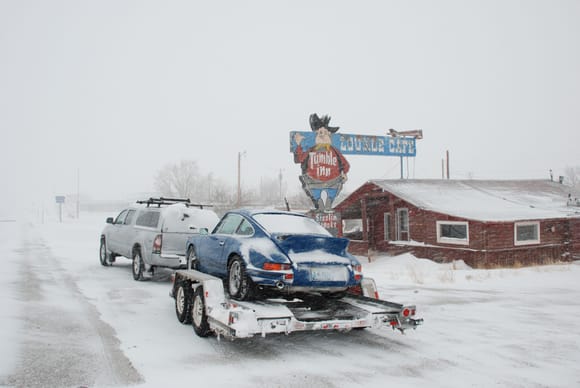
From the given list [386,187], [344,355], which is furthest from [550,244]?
[344,355]

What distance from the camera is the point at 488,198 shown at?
1015 inches

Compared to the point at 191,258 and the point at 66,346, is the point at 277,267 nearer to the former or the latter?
the point at 66,346

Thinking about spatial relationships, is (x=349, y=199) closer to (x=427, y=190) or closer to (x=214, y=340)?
(x=427, y=190)

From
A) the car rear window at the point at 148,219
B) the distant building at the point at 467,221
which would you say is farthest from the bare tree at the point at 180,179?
the car rear window at the point at 148,219

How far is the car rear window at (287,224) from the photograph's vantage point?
26.4ft

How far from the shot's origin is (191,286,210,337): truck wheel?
24.4ft

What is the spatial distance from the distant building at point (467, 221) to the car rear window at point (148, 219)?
13.2 meters

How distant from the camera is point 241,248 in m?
7.73

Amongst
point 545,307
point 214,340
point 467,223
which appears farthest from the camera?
point 467,223

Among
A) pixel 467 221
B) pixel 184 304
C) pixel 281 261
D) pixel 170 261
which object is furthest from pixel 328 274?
pixel 467 221

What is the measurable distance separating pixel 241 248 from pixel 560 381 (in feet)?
14.5

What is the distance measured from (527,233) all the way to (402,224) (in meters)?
5.79

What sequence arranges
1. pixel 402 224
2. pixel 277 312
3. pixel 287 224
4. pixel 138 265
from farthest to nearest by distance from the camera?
pixel 402 224 < pixel 138 265 < pixel 287 224 < pixel 277 312

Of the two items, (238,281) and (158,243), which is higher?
(158,243)
